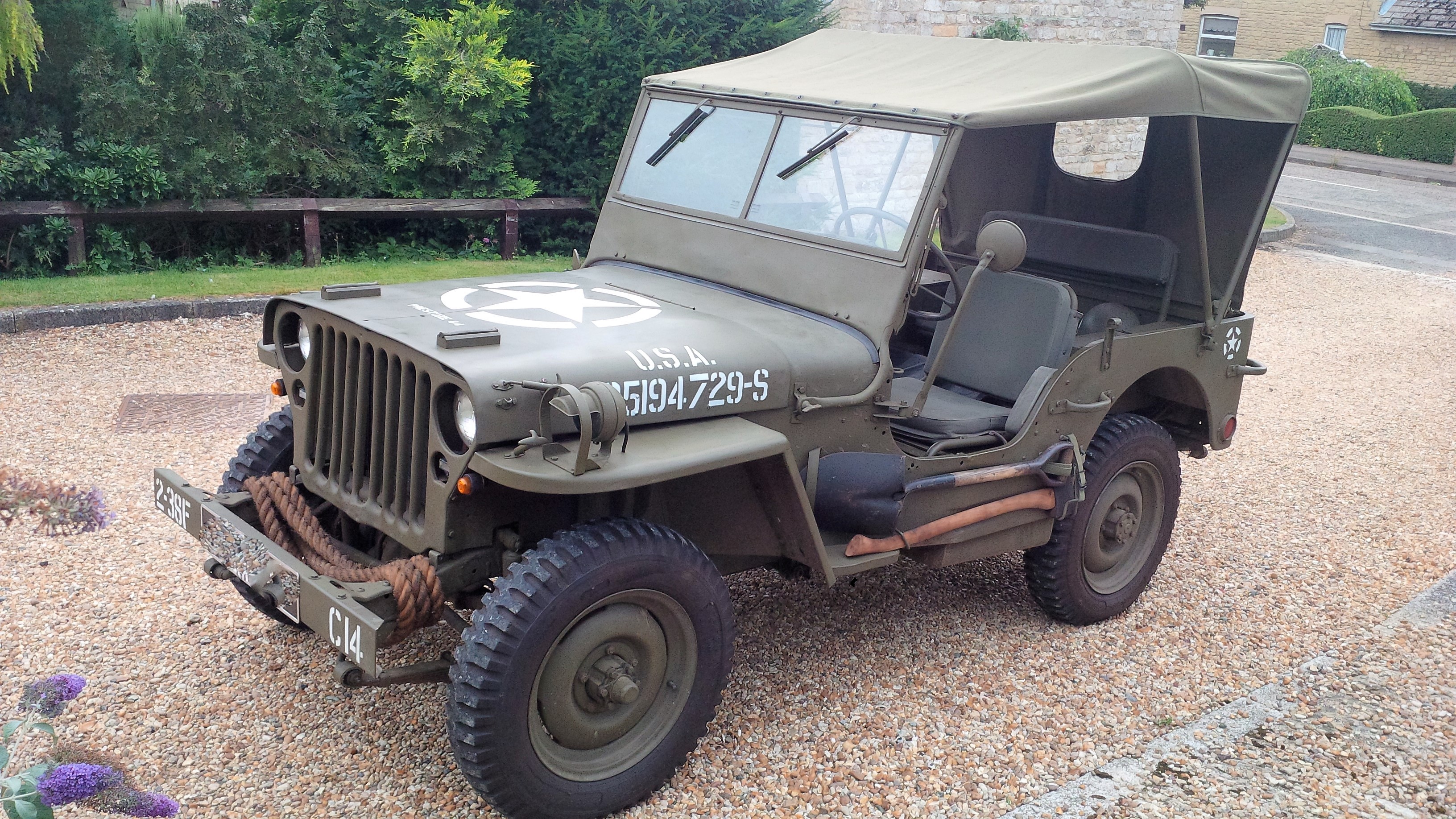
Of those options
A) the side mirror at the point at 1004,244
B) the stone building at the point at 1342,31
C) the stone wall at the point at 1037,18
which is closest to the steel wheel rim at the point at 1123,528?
the side mirror at the point at 1004,244

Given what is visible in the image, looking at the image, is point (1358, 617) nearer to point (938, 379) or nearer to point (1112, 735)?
point (1112, 735)

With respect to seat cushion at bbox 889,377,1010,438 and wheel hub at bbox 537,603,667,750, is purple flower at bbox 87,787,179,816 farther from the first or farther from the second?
seat cushion at bbox 889,377,1010,438

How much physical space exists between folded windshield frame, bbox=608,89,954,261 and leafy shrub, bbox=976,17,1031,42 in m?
10.5

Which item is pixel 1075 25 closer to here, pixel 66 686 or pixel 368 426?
pixel 368 426

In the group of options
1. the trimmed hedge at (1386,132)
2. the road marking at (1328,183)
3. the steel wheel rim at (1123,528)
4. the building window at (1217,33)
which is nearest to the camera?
the steel wheel rim at (1123,528)

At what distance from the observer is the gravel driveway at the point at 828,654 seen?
3.55 metres

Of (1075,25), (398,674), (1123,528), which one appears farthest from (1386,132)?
(398,674)

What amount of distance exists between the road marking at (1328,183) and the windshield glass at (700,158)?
19.3 meters

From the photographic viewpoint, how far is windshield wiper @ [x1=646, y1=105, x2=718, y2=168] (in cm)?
454

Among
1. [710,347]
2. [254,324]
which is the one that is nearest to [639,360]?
[710,347]

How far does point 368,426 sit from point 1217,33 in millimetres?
33777

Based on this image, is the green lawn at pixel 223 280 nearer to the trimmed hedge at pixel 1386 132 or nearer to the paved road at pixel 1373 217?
the paved road at pixel 1373 217

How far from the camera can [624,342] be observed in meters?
3.46

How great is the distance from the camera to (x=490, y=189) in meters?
11.2
